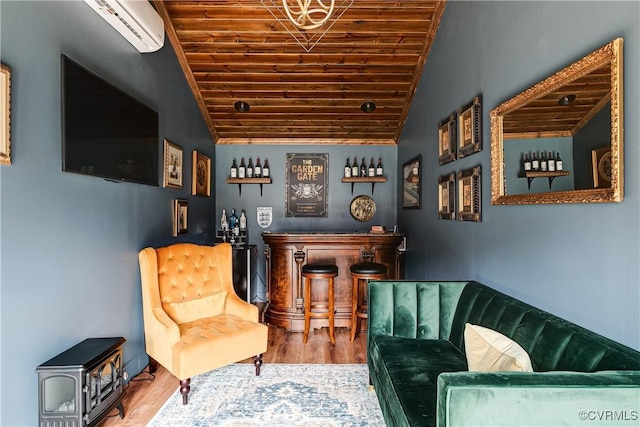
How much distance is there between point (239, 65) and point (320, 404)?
3570mm

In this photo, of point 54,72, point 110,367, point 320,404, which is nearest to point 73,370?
point 110,367

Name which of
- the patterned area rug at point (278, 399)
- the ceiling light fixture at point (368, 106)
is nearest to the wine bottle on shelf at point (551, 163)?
the patterned area rug at point (278, 399)

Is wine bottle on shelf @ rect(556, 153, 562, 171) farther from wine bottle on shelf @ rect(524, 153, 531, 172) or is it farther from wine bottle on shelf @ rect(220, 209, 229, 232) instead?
wine bottle on shelf @ rect(220, 209, 229, 232)

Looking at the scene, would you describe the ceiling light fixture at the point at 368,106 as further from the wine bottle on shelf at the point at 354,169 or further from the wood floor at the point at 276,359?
the wood floor at the point at 276,359

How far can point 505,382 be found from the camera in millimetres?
1036

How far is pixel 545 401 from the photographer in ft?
3.34

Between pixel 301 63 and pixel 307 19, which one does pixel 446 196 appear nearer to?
pixel 307 19

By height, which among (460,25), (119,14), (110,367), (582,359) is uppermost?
(460,25)

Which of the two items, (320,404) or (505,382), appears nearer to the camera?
(505,382)

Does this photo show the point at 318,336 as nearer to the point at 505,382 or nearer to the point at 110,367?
the point at 110,367

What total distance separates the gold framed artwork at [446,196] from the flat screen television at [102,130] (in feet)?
8.74

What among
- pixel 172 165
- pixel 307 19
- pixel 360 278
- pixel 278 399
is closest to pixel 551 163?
pixel 360 278

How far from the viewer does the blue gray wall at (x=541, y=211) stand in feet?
4.38

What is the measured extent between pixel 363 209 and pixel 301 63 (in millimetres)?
2407
